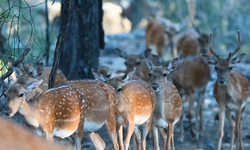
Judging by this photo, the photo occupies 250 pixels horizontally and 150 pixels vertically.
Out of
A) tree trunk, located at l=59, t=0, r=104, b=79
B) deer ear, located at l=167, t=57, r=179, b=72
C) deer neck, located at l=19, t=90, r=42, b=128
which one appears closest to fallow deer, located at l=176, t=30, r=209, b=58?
tree trunk, located at l=59, t=0, r=104, b=79

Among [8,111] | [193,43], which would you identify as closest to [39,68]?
[8,111]

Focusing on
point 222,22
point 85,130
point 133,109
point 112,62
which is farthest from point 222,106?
point 222,22

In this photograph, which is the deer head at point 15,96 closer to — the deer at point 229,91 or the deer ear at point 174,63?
the deer ear at point 174,63

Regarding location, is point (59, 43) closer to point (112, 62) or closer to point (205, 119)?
point (205, 119)

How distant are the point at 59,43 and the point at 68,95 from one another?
1283 mm

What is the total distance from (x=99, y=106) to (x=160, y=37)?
9.74m

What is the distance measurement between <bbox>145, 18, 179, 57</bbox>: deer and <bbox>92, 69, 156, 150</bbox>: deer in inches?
330

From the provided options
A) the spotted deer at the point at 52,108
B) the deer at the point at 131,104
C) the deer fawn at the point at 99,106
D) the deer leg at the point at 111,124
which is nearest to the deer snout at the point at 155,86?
the deer at the point at 131,104

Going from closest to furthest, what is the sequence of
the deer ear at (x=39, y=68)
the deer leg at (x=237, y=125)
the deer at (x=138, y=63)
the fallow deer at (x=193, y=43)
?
the deer ear at (x=39, y=68)
the deer leg at (x=237, y=125)
the deer at (x=138, y=63)
the fallow deer at (x=193, y=43)

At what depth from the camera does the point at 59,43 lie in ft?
26.1

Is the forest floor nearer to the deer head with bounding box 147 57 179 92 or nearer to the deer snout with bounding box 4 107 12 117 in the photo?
the deer head with bounding box 147 57 179 92

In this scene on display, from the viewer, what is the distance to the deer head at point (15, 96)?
609 cm

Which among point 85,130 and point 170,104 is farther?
point 170,104

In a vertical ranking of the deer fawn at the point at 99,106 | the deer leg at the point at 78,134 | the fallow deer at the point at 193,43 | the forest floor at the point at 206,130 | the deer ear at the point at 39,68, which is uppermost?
the fallow deer at the point at 193,43
